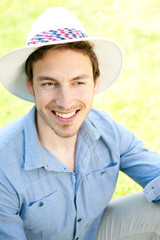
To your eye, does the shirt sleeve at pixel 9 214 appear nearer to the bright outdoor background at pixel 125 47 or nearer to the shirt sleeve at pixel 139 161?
the shirt sleeve at pixel 139 161

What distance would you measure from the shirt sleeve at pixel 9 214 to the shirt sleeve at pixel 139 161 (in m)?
0.89

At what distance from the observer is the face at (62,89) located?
2.03 m

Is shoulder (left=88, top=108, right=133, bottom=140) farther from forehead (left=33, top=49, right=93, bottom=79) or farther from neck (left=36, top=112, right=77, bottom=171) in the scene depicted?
forehead (left=33, top=49, right=93, bottom=79)

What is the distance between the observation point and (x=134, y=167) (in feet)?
8.47

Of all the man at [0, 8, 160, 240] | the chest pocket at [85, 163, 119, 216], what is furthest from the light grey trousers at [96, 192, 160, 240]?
the chest pocket at [85, 163, 119, 216]

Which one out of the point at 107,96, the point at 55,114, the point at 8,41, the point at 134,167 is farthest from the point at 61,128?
the point at 8,41

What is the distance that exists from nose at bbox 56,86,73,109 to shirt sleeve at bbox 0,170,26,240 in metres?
0.53

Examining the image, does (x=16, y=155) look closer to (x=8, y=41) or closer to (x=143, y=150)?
(x=143, y=150)

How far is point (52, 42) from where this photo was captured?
1.87m

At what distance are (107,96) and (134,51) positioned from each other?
1451 mm

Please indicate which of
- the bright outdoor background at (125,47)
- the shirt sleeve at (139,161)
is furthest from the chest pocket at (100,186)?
Answer: the bright outdoor background at (125,47)

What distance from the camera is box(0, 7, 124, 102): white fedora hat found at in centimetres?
196

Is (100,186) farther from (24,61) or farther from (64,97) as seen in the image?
(24,61)

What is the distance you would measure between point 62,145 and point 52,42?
2.46ft
